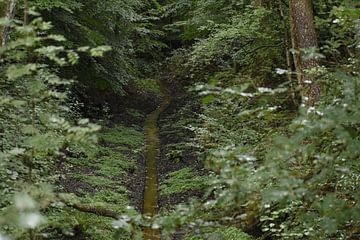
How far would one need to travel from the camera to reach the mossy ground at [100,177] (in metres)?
7.24

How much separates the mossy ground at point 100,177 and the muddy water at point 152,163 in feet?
1.21

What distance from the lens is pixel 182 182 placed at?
34.3 ft

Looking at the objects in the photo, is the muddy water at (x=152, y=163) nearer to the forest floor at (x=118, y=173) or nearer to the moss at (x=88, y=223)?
the forest floor at (x=118, y=173)

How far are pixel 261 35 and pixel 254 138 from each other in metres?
2.68

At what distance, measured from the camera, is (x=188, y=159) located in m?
12.3

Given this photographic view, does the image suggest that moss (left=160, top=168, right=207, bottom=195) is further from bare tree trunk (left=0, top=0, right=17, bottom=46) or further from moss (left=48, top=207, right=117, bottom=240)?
bare tree trunk (left=0, top=0, right=17, bottom=46)

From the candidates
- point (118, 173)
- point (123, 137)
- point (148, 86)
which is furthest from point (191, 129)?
point (148, 86)

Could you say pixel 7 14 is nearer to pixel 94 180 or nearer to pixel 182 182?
pixel 94 180

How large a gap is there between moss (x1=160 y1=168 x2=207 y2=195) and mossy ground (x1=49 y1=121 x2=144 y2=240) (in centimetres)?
98

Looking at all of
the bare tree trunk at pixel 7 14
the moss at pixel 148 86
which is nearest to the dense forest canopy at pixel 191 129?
the bare tree trunk at pixel 7 14

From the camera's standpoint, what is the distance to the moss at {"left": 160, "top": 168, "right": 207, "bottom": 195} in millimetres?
9906

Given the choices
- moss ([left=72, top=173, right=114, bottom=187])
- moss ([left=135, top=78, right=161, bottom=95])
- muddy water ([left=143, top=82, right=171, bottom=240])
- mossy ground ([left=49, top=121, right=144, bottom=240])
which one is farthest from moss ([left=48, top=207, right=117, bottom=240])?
moss ([left=135, top=78, right=161, bottom=95])

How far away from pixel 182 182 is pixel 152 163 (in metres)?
2.30

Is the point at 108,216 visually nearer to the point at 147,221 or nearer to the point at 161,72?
the point at 147,221
